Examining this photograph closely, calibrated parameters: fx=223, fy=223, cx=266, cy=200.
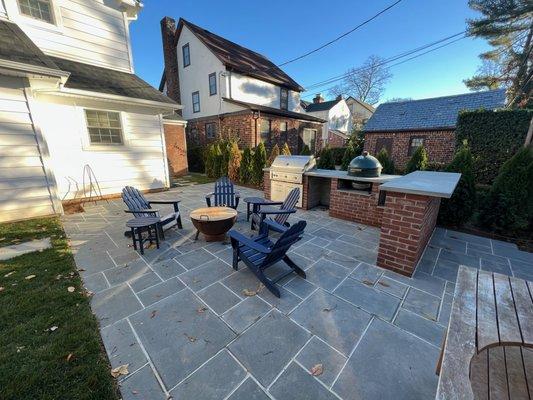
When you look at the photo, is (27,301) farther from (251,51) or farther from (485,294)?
(251,51)

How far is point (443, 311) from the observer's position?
240 centimetres

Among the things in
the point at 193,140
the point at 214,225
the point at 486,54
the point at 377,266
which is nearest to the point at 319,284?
the point at 377,266

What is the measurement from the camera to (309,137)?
58.1ft

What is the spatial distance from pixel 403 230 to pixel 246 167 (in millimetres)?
7337

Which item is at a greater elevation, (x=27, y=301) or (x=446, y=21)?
(x=446, y=21)

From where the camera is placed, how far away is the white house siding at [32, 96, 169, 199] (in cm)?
601

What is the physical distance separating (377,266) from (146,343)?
3.01m

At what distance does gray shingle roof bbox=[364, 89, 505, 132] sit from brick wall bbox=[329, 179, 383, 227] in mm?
12525

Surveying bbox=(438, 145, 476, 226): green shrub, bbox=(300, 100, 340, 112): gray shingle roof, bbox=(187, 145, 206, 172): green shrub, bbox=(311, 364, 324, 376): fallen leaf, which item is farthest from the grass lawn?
→ bbox=(300, 100, 340, 112): gray shingle roof

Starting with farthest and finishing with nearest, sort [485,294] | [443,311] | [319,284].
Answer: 1. [319,284]
2. [443,311]
3. [485,294]

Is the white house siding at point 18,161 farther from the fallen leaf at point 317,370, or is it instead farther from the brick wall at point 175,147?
the fallen leaf at point 317,370

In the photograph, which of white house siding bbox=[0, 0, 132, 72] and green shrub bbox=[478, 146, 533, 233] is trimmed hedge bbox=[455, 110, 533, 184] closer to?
green shrub bbox=[478, 146, 533, 233]

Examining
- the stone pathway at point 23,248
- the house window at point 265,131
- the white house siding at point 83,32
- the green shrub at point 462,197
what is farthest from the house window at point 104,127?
the green shrub at point 462,197

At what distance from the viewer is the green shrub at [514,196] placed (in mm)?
4262
